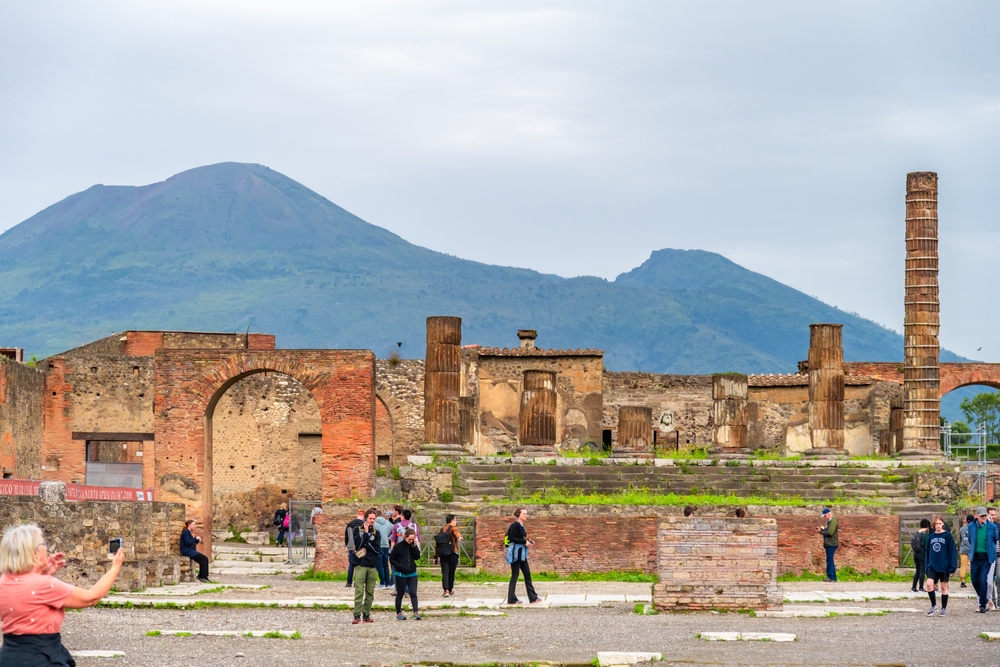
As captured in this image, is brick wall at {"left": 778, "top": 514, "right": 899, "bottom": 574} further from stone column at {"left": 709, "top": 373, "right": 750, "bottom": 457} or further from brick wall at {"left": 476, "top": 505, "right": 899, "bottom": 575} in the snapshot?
stone column at {"left": 709, "top": 373, "right": 750, "bottom": 457}

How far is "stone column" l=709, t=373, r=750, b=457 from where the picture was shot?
1324 inches

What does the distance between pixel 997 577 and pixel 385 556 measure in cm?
855

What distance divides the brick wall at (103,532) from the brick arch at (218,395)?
19.8 ft

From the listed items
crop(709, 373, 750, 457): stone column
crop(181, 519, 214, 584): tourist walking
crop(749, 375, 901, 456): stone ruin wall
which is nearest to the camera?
crop(181, 519, 214, 584): tourist walking

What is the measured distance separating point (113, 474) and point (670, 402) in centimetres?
1716

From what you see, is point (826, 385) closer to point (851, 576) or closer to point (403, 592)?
point (851, 576)

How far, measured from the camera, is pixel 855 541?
2445 cm

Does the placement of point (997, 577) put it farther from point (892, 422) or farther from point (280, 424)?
point (280, 424)

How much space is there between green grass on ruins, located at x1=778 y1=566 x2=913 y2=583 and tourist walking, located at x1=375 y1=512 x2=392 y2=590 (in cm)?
642

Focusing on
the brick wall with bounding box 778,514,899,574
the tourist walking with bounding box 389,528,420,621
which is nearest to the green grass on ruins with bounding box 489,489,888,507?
the brick wall with bounding box 778,514,899,574

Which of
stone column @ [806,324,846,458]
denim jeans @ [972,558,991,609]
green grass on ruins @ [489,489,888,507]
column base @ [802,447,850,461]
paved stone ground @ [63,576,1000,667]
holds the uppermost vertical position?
stone column @ [806,324,846,458]

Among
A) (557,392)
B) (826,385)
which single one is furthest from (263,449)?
(826,385)

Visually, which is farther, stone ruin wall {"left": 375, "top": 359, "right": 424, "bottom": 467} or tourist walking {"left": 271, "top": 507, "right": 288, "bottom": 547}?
stone ruin wall {"left": 375, "top": 359, "right": 424, "bottom": 467}

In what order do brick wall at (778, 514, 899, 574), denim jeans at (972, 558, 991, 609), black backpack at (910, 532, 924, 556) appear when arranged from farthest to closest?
brick wall at (778, 514, 899, 574) < black backpack at (910, 532, 924, 556) < denim jeans at (972, 558, 991, 609)
